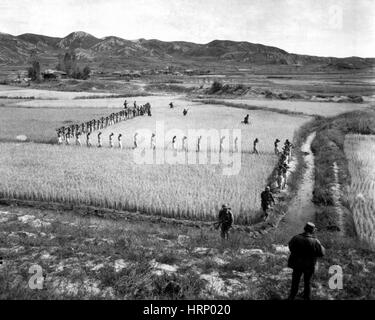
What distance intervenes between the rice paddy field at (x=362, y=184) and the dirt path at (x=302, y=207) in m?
1.52

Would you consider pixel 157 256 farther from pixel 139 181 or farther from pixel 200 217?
pixel 139 181

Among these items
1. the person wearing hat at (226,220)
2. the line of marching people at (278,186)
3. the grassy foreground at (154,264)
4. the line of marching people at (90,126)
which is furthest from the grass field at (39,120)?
the person wearing hat at (226,220)

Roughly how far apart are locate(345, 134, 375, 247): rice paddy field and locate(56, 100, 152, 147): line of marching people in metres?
13.6

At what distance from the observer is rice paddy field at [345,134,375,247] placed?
11645 mm

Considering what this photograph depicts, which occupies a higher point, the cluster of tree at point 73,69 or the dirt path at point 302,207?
the cluster of tree at point 73,69

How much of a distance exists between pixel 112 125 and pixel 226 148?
13.7 metres

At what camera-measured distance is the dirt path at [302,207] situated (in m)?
12.7

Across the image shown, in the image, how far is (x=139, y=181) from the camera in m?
15.6

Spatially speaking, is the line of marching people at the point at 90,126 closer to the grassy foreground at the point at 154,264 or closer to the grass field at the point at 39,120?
the grass field at the point at 39,120

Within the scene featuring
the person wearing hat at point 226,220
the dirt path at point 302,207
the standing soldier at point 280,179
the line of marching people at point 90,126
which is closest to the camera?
the person wearing hat at point 226,220

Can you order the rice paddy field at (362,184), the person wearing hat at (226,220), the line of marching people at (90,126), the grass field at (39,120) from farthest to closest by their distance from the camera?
the grass field at (39,120) → the line of marching people at (90,126) → the rice paddy field at (362,184) → the person wearing hat at (226,220)

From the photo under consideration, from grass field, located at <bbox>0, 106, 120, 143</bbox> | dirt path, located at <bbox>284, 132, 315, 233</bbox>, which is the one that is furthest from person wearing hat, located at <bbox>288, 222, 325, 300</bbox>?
grass field, located at <bbox>0, 106, 120, 143</bbox>

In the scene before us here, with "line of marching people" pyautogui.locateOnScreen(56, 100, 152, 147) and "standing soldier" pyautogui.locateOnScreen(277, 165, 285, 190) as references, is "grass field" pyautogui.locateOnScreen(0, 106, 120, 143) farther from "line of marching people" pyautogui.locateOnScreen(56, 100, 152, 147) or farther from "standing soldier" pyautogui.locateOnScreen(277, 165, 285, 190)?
"standing soldier" pyautogui.locateOnScreen(277, 165, 285, 190)

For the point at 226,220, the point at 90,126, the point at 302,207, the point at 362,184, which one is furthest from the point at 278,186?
the point at 90,126
